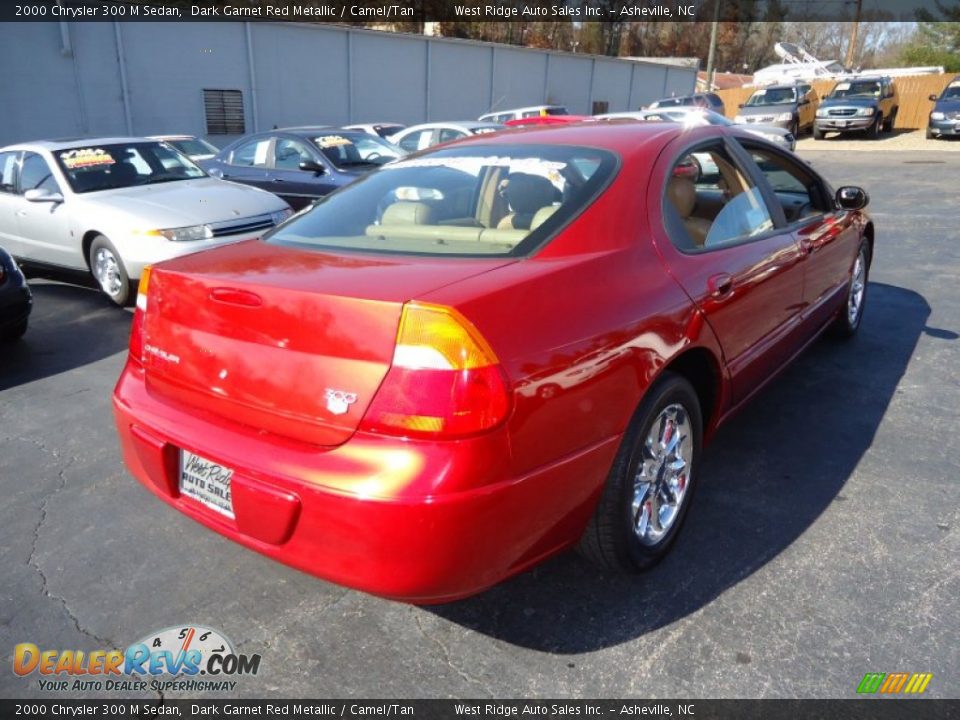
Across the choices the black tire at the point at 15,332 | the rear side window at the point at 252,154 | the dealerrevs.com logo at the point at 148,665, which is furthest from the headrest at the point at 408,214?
the rear side window at the point at 252,154

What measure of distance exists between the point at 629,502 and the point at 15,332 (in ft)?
16.8

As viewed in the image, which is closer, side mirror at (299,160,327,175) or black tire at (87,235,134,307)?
black tire at (87,235,134,307)

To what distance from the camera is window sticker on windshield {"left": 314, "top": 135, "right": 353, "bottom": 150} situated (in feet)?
29.3

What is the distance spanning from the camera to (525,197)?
2.71 m

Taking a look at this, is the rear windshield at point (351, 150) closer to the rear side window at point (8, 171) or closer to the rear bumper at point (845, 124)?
the rear side window at point (8, 171)

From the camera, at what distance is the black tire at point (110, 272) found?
625 centimetres

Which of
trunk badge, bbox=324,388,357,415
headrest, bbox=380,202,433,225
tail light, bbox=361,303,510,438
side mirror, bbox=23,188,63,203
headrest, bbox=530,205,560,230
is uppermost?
headrest, bbox=530,205,560,230

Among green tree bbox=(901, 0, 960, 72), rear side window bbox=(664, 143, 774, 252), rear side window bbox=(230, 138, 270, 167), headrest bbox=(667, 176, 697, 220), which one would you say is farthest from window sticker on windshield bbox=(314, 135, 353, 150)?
green tree bbox=(901, 0, 960, 72)

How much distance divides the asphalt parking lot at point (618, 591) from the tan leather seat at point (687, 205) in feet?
3.70

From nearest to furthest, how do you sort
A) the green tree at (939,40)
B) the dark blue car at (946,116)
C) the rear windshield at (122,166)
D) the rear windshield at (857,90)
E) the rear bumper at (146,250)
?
the rear bumper at (146,250)
the rear windshield at (122,166)
the dark blue car at (946,116)
the rear windshield at (857,90)
the green tree at (939,40)

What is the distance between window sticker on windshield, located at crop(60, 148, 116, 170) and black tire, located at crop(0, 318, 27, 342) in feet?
7.15

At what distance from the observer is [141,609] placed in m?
2.43

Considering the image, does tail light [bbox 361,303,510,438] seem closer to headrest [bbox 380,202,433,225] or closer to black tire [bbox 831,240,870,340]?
headrest [bbox 380,202,433,225]

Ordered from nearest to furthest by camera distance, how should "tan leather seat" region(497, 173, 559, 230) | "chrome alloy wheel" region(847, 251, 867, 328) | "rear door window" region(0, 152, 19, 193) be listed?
"tan leather seat" region(497, 173, 559, 230) → "chrome alloy wheel" region(847, 251, 867, 328) → "rear door window" region(0, 152, 19, 193)
